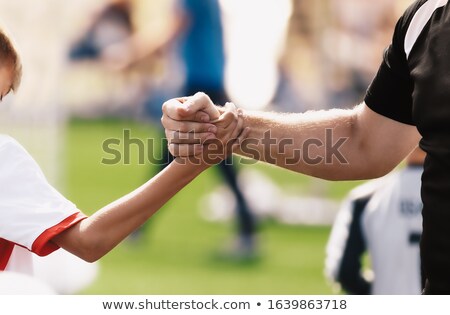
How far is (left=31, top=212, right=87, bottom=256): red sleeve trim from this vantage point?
2.86 metres

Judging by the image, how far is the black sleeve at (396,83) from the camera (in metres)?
3.16

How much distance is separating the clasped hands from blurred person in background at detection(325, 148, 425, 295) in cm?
124

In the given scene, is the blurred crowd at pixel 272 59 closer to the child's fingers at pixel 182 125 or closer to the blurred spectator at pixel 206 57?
the blurred spectator at pixel 206 57

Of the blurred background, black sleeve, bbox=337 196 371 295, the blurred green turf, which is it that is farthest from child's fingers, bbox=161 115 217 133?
the blurred green turf

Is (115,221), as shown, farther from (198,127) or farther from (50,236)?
(198,127)

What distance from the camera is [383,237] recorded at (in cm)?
437

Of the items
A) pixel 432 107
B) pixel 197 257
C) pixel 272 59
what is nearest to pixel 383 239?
pixel 432 107

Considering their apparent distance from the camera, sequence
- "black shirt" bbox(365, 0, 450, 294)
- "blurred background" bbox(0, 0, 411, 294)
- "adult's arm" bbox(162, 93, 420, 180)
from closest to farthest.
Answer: "black shirt" bbox(365, 0, 450, 294) < "adult's arm" bbox(162, 93, 420, 180) < "blurred background" bbox(0, 0, 411, 294)

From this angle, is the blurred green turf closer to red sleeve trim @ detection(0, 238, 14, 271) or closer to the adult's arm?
the adult's arm

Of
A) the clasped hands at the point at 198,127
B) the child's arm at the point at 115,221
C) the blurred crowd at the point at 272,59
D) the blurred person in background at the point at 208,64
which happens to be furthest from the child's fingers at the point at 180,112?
the blurred crowd at the point at 272,59

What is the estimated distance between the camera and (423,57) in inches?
117

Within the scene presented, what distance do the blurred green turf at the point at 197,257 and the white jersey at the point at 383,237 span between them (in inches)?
88.0

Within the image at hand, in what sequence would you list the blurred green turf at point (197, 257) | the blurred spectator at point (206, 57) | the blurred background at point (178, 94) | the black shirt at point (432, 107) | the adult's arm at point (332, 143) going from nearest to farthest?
1. the black shirt at point (432, 107)
2. the adult's arm at point (332, 143)
3. the blurred green turf at point (197, 257)
4. the blurred background at point (178, 94)
5. the blurred spectator at point (206, 57)

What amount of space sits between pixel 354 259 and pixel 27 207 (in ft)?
6.08
